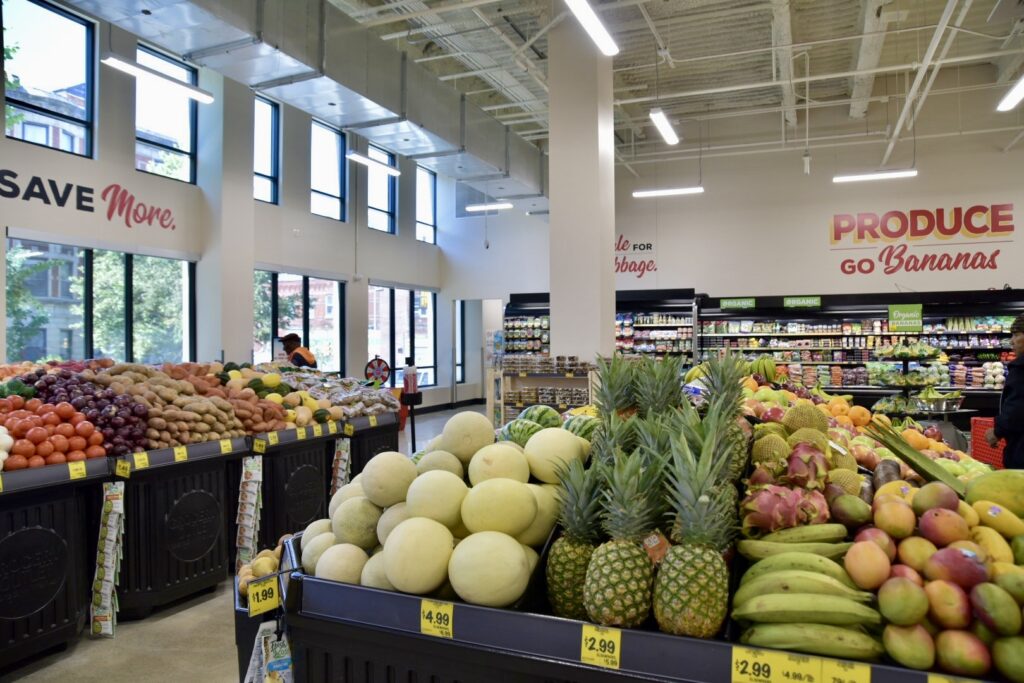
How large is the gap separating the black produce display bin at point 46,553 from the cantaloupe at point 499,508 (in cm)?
273

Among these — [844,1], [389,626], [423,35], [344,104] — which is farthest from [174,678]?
[844,1]

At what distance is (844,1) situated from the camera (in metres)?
9.20

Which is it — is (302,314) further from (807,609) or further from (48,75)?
(807,609)

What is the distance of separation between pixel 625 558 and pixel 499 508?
1.10 ft

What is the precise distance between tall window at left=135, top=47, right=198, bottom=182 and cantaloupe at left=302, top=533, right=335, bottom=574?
352 inches

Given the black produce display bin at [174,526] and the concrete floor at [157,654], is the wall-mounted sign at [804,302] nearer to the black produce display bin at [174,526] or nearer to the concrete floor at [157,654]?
the black produce display bin at [174,526]

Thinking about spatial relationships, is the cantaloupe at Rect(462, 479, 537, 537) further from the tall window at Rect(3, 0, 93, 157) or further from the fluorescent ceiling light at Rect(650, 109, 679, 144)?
the tall window at Rect(3, 0, 93, 157)

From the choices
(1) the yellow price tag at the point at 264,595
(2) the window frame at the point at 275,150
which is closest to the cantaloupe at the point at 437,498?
(1) the yellow price tag at the point at 264,595

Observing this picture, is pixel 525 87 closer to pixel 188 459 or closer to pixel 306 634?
pixel 188 459

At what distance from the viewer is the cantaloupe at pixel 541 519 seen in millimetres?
1647

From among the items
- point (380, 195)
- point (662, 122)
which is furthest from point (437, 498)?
point (380, 195)

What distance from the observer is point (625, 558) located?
4.40ft

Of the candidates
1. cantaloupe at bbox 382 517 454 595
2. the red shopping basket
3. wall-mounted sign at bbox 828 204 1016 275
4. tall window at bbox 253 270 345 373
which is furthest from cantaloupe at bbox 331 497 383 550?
wall-mounted sign at bbox 828 204 1016 275

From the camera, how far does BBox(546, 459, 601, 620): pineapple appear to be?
146 centimetres
